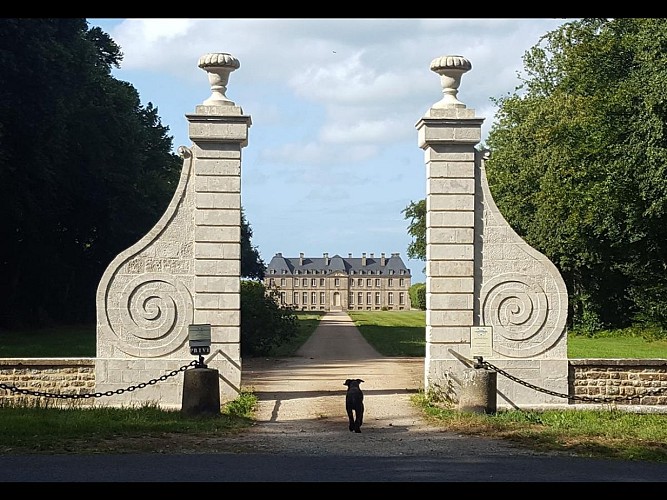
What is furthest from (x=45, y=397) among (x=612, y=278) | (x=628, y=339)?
(x=612, y=278)

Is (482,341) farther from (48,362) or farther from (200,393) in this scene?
(48,362)

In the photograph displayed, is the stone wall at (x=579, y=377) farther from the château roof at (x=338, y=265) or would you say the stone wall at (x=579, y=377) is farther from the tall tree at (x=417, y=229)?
the château roof at (x=338, y=265)

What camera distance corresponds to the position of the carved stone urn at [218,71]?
1459cm

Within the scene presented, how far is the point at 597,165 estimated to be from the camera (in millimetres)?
31500

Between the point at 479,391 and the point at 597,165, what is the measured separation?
20109 mm

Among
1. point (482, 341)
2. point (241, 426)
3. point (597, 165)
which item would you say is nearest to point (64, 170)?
point (597, 165)

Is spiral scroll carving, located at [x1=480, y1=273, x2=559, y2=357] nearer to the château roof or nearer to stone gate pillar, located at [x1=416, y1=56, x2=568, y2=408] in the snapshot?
stone gate pillar, located at [x1=416, y1=56, x2=568, y2=408]

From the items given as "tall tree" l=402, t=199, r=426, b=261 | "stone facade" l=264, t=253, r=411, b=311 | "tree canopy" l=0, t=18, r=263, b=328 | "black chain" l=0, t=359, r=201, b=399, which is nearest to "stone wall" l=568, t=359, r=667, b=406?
"black chain" l=0, t=359, r=201, b=399

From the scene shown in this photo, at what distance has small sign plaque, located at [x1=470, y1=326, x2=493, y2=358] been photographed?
14.4m

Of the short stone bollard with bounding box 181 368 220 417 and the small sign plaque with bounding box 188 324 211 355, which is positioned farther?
the small sign plaque with bounding box 188 324 211 355

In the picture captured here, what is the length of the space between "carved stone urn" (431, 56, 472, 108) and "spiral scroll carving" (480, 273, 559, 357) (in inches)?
112

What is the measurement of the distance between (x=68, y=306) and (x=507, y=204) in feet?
65.1
